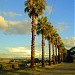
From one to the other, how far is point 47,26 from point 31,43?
2142 centimetres

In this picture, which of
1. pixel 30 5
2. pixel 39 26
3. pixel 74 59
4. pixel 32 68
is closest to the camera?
pixel 32 68

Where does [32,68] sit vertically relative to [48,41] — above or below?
below

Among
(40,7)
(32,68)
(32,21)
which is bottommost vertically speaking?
(32,68)

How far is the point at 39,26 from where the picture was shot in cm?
6931

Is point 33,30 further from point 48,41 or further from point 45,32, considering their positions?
point 48,41

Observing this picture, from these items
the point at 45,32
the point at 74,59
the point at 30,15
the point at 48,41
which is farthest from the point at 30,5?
the point at 74,59

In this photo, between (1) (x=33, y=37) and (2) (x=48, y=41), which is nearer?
(1) (x=33, y=37)

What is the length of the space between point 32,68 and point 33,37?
6.11 metres

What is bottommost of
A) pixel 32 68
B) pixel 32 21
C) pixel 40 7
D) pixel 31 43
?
pixel 32 68

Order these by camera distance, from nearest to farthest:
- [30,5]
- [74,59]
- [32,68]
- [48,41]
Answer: [32,68]
[30,5]
[48,41]
[74,59]

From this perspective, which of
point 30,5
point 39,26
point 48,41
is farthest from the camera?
point 48,41

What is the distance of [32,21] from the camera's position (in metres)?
52.0

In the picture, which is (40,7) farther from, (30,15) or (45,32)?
(45,32)

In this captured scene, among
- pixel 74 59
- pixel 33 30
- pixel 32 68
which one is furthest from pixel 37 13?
pixel 74 59
